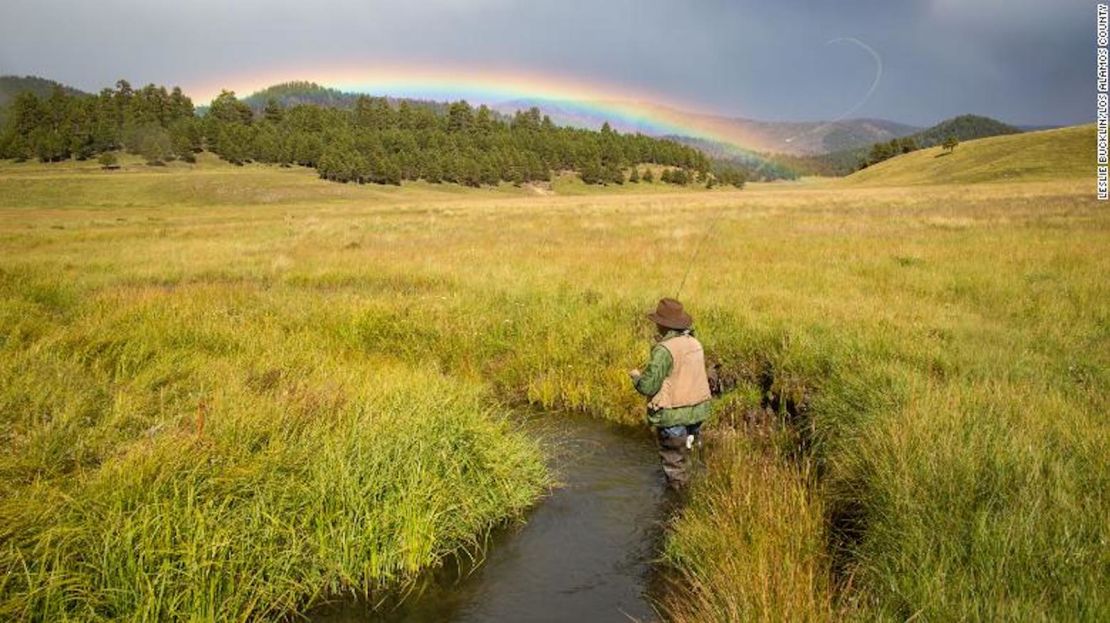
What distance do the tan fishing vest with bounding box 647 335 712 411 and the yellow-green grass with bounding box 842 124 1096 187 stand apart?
82.4m

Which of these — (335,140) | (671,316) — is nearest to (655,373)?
(671,316)

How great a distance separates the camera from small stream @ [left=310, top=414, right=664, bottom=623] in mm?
5621

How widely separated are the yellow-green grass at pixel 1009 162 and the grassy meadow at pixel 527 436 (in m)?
78.0

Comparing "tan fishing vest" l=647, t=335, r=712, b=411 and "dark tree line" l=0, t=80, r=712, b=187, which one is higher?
"dark tree line" l=0, t=80, r=712, b=187

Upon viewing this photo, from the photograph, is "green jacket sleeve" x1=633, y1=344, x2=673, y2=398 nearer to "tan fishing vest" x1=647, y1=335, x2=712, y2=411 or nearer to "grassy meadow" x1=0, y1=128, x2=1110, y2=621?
"tan fishing vest" x1=647, y1=335, x2=712, y2=411

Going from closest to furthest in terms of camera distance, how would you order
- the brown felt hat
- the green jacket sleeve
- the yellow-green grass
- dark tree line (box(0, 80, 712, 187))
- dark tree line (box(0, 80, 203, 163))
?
the green jacket sleeve < the brown felt hat < the yellow-green grass < dark tree line (box(0, 80, 203, 163)) < dark tree line (box(0, 80, 712, 187))

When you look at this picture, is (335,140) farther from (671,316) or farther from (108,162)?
(671,316)

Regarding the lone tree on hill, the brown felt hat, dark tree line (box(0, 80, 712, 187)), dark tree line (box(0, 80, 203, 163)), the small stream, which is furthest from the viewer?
dark tree line (box(0, 80, 712, 187))

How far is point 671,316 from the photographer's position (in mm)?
7320

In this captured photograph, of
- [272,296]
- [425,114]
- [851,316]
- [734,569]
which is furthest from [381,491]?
[425,114]

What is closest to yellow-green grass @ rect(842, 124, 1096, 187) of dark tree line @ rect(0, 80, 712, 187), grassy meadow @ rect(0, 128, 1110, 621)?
dark tree line @ rect(0, 80, 712, 187)

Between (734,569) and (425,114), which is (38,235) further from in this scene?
(425,114)

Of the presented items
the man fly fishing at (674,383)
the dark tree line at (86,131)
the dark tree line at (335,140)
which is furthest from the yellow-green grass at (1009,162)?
the dark tree line at (86,131)

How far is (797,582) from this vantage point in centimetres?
449
